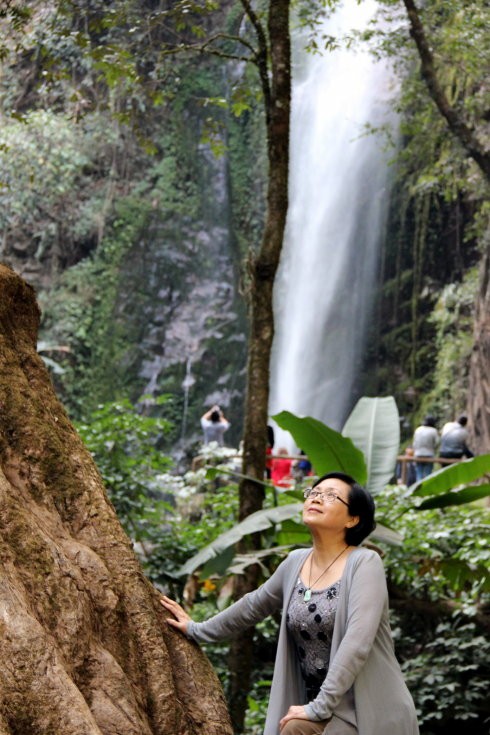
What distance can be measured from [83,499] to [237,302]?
65.6 feet

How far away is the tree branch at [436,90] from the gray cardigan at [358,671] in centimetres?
1015

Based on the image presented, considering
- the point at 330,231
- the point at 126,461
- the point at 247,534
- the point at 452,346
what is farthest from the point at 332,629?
the point at 330,231

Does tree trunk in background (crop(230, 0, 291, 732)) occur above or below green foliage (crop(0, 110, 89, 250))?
below

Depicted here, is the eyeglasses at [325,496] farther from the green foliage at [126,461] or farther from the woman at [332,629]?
the green foliage at [126,461]

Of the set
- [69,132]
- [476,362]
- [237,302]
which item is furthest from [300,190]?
[476,362]

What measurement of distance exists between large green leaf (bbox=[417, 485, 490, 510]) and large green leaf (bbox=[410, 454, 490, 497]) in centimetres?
7

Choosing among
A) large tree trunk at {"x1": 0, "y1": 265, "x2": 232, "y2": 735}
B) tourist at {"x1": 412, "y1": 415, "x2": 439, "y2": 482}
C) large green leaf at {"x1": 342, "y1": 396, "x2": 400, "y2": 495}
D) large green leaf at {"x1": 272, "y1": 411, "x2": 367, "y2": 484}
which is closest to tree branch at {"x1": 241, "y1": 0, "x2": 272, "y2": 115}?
large green leaf at {"x1": 342, "y1": 396, "x2": 400, "y2": 495}

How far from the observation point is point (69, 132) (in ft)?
66.8

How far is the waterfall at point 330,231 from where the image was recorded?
21781mm

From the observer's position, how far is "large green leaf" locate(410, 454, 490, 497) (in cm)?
552

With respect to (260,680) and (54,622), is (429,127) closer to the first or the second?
(260,680)

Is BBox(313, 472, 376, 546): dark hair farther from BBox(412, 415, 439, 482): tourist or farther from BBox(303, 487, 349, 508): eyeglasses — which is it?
BBox(412, 415, 439, 482): tourist

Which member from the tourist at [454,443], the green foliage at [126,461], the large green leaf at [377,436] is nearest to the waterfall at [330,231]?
the tourist at [454,443]

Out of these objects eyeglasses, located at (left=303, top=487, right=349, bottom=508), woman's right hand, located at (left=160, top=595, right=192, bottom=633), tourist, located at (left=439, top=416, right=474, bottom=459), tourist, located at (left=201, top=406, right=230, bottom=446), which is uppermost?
eyeglasses, located at (left=303, top=487, right=349, bottom=508)
